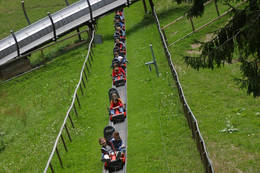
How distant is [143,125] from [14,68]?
1774cm

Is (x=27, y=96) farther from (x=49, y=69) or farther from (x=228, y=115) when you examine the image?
(x=228, y=115)

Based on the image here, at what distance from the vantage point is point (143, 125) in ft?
65.9

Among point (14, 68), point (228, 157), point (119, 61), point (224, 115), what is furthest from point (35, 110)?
point (228, 157)

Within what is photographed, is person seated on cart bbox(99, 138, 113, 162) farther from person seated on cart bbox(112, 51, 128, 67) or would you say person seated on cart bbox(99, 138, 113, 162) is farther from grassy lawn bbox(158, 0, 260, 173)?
person seated on cart bbox(112, 51, 128, 67)

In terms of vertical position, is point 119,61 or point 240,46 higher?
point 240,46

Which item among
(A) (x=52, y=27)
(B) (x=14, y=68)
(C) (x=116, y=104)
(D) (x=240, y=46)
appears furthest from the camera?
(A) (x=52, y=27)

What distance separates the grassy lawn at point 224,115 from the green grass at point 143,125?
90 centimetres

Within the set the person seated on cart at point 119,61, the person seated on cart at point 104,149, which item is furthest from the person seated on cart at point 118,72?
the person seated on cart at point 104,149

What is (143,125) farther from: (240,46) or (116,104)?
(240,46)

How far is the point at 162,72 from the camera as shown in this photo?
26.0 metres

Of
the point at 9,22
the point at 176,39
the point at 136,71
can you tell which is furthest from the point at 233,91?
the point at 9,22

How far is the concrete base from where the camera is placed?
33.8m

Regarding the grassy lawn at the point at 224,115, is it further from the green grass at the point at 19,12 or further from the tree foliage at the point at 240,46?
the green grass at the point at 19,12

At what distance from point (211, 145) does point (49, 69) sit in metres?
20.0
